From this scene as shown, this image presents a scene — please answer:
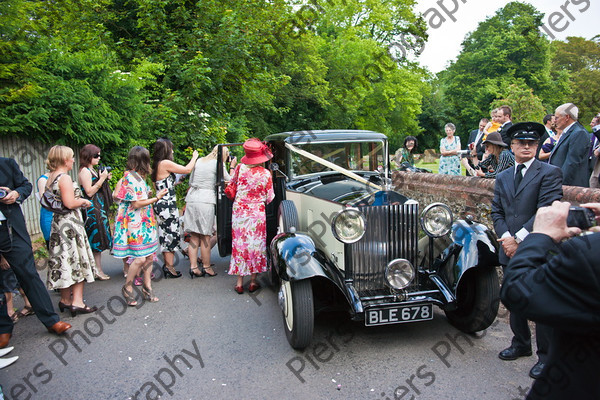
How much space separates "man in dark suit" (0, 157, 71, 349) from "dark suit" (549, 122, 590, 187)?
19.8 ft

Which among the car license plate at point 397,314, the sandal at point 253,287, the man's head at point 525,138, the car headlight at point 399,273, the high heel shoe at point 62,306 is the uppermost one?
the man's head at point 525,138

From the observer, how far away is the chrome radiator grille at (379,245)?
13.4 feet

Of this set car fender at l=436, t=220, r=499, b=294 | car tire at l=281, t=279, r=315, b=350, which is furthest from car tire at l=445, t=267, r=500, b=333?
car tire at l=281, t=279, r=315, b=350

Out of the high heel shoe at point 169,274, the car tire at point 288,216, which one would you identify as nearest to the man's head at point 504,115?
the car tire at point 288,216

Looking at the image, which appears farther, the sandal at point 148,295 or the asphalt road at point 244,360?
the sandal at point 148,295

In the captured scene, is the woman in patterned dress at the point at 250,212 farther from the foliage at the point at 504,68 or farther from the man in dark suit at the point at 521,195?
the foliage at the point at 504,68

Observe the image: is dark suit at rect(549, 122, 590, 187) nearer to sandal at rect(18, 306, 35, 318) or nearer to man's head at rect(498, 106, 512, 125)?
man's head at rect(498, 106, 512, 125)

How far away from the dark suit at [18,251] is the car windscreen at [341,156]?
10.8 feet

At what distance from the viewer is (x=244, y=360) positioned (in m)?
3.80

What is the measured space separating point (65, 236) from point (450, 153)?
25.2 feet

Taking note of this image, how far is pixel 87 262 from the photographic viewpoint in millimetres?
4824

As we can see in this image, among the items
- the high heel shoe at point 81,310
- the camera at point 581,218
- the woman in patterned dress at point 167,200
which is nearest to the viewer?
the camera at point 581,218

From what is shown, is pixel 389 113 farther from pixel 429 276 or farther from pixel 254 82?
pixel 429 276

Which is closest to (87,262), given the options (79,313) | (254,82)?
(79,313)
